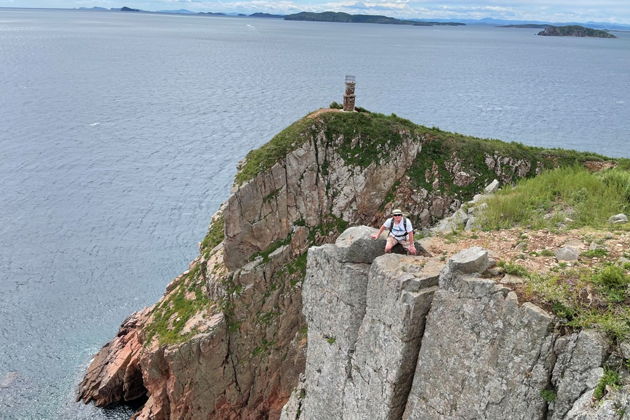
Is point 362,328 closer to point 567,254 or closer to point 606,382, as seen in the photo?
point 567,254

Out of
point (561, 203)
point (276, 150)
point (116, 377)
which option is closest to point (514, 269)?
point (561, 203)

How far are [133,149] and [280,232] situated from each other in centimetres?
5785

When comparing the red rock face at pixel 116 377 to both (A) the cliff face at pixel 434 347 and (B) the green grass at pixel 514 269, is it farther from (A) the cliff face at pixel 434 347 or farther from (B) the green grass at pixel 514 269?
(B) the green grass at pixel 514 269

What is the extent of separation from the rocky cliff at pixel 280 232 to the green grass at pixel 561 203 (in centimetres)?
1428

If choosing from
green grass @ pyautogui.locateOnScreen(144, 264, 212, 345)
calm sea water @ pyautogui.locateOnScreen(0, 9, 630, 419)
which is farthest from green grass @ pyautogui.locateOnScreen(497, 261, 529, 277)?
calm sea water @ pyautogui.locateOnScreen(0, 9, 630, 419)

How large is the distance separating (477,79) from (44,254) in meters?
129

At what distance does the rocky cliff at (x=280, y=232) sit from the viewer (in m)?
37.4

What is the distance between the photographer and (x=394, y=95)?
11831cm

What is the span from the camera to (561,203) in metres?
23.5

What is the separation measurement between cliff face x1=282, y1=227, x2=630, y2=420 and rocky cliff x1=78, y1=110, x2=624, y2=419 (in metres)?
16.7

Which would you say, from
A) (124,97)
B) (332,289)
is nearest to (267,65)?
(124,97)

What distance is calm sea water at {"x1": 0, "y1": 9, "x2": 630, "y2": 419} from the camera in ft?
163

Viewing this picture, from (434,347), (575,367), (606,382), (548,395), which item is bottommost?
(434,347)

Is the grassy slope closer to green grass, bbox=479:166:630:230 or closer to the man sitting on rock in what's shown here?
green grass, bbox=479:166:630:230
